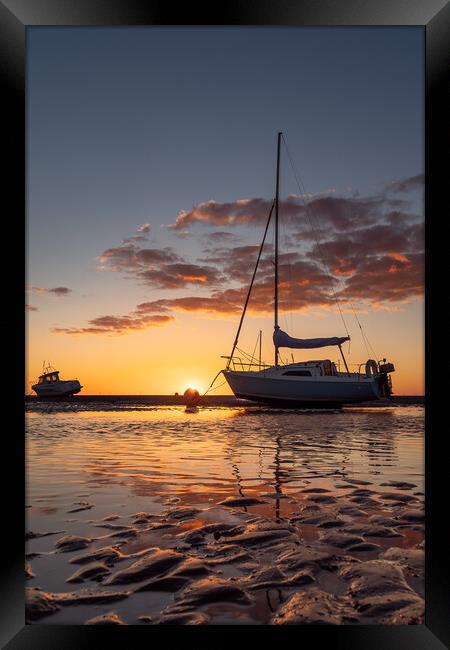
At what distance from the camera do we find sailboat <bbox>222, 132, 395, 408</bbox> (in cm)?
2806

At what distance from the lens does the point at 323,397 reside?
28641 mm

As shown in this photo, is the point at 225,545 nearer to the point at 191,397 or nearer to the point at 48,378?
the point at 191,397

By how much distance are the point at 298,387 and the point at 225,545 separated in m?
25.0

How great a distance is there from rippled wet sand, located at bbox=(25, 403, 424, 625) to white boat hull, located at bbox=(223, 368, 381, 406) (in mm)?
20870

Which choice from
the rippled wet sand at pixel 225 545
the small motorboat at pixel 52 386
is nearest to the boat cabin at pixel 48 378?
the small motorboat at pixel 52 386

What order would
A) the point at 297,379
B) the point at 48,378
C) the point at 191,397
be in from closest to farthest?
the point at 297,379 < the point at 191,397 < the point at 48,378

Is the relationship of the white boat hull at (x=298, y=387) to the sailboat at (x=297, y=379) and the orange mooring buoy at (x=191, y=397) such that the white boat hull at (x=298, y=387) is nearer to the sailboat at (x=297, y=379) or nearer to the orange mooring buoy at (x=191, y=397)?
the sailboat at (x=297, y=379)

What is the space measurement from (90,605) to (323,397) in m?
27.0

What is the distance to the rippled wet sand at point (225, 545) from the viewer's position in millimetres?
2328

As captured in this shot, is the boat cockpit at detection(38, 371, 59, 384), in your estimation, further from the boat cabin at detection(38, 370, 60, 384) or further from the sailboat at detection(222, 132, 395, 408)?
the sailboat at detection(222, 132, 395, 408)

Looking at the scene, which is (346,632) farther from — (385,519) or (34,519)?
(34,519)

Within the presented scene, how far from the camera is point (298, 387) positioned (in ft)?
91.8
